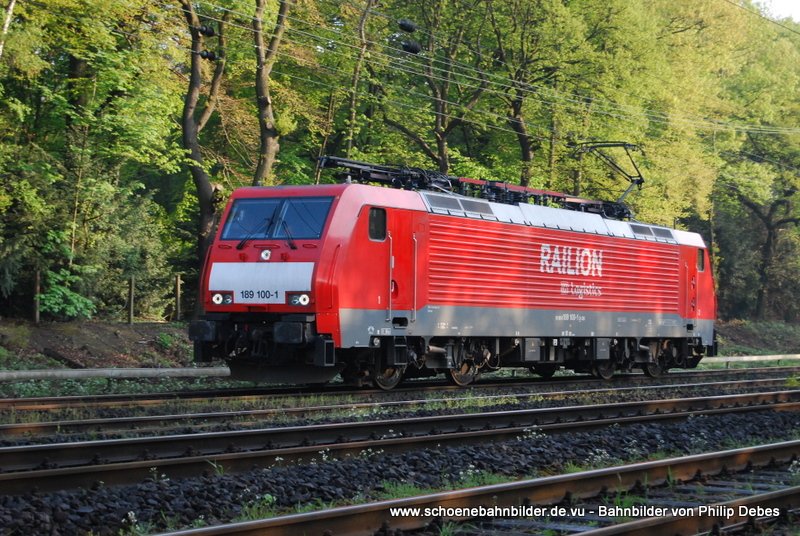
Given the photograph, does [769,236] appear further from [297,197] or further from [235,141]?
[297,197]

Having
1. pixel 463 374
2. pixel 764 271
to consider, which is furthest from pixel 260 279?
pixel 764 271

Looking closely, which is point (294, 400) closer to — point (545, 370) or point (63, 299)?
point (545, 370)

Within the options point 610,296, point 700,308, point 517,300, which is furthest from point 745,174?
point 517,300

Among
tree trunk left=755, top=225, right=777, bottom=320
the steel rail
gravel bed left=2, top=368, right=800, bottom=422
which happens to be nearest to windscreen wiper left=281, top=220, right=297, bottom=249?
gravel bed left=2, top=368, right=800, bottom=422

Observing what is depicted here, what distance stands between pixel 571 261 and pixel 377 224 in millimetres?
6548

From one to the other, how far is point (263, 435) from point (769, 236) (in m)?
48.1

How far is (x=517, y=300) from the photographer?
20703 mm

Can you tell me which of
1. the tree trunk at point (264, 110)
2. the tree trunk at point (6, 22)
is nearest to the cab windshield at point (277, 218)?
the tree trunk at point (6, 22)

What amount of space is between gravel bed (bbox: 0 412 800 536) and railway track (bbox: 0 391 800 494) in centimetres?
33

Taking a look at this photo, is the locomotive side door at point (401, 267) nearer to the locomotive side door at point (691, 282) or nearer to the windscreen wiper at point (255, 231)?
the windscreen wiper at point (255, 231)

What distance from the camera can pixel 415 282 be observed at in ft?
58.7

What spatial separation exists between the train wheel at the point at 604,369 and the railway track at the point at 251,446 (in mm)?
8915

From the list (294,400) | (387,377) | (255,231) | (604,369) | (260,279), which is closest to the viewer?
(294,400)

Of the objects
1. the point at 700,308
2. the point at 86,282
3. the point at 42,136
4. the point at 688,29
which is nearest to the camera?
the point at 86,282
